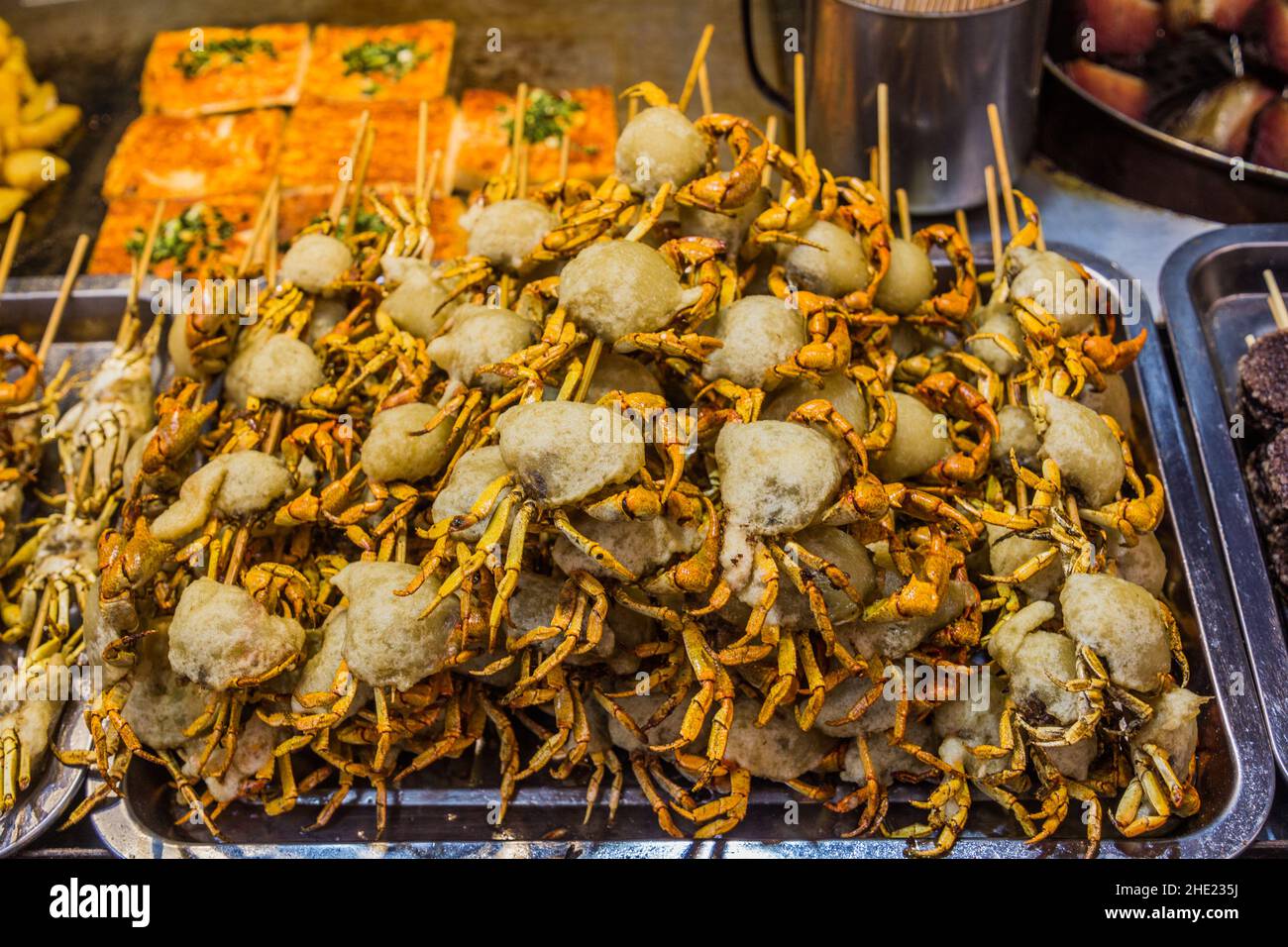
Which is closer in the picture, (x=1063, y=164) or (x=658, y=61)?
(x=1063, y=164)

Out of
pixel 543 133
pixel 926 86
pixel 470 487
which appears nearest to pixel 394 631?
pixel 470 487

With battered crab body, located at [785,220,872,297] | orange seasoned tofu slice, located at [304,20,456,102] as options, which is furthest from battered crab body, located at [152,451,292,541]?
orange seasoned tofu slice, located at [304,20,456,102]

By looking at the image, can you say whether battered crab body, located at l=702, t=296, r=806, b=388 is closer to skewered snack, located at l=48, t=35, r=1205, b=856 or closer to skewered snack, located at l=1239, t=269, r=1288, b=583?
skewered snack, located at l=48, t=35, r=1205, b=856

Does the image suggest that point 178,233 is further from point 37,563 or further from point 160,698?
point 160,698

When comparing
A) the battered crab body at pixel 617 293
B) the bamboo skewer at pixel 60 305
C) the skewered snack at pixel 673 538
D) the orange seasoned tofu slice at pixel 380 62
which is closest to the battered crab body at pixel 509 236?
the skewered snack at pixel 673 538

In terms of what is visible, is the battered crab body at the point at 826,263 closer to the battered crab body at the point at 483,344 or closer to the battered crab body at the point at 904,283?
the battered crab body at the point at 904,283

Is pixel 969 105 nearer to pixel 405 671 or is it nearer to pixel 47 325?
pixel 405 671
